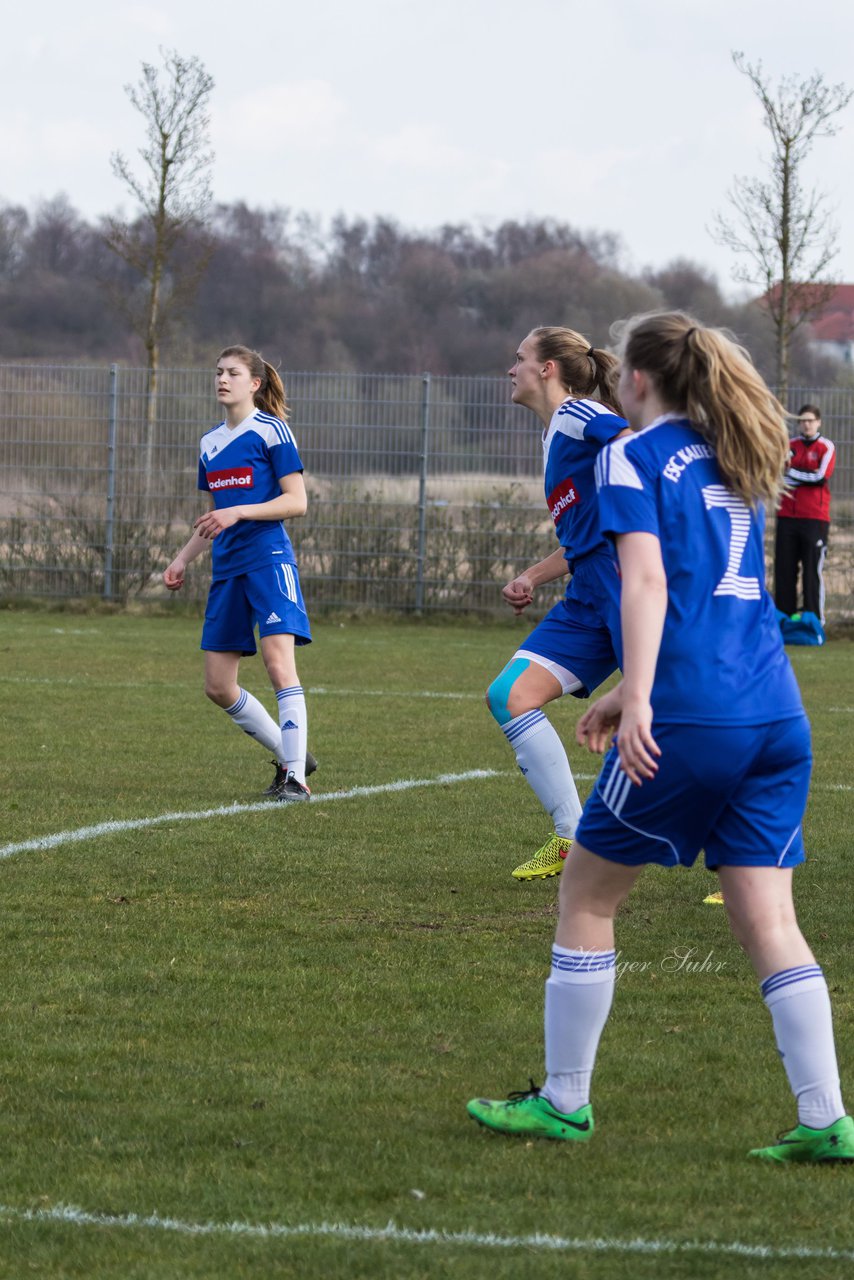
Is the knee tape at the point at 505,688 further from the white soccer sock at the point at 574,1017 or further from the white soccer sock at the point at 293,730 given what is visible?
the white soccer sock at the point at 574,1017

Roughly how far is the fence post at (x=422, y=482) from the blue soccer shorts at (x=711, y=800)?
52.8ft

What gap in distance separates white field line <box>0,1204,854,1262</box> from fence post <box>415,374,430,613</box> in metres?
16.4

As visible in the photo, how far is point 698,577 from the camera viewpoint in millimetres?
3389

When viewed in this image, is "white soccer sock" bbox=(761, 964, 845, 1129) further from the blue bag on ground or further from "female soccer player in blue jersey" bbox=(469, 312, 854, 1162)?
the blue bag on ground

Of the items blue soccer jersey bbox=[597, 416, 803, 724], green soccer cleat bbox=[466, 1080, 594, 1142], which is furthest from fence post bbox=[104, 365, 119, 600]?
blue soccer jersey bbox=[597, 416, 803, 724]

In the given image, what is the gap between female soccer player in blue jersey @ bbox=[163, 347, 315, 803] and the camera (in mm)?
8070

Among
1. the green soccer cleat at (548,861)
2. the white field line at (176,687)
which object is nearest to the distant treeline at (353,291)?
the white field line at (176,687)

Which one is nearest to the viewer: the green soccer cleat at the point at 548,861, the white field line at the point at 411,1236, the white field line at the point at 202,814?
the white field line at the point at 411,1236

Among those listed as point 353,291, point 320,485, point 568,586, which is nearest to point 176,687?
point 568,586

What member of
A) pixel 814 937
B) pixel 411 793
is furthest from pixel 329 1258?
pixel 411 793

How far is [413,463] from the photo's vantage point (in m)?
19.8

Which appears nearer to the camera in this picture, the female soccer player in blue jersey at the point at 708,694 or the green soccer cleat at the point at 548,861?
the female soccer player in blue jersey at the point at 708,694

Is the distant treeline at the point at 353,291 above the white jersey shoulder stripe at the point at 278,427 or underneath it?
above

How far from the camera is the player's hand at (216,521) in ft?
25.0
